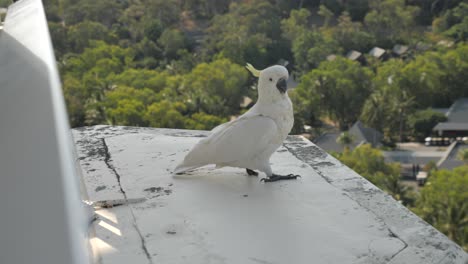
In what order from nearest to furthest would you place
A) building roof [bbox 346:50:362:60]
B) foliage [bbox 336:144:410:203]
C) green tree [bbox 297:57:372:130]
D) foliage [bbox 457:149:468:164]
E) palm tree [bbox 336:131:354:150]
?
foliage [bbox 336:144:410:203] < foliage [bbox 457:149:468:164] < palm tree [bbox 336:131:354:150] < green tree [bbox 297:57:372:130] < building roof [bbox 346:50:362:60]

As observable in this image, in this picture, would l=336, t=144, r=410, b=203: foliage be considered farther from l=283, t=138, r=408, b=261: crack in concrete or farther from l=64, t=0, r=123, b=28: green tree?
l=64, t=0, r=123, b=28: green tree

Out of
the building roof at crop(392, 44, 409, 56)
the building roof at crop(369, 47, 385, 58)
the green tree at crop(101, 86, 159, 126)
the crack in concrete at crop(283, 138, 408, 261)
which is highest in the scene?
the crack in concrete at crop(283, 138, 408, 261)

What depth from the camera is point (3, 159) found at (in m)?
1.60

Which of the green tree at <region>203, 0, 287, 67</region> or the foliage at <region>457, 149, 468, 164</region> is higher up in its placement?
the green tree at <region>203, 0, 287, 67</region>

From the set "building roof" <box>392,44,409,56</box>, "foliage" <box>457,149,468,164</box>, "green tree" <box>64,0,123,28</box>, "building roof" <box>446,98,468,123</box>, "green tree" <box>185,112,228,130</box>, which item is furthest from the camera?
"green tree" <box>64,0,123,28</box>

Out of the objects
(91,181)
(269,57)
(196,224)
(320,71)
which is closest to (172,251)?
(196,224)

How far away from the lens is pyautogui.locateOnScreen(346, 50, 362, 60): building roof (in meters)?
31.0

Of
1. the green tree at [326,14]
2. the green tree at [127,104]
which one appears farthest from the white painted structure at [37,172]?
the green tree at [326,14]

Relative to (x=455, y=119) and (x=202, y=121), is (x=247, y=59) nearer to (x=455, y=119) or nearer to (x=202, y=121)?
(x=202, y=121)

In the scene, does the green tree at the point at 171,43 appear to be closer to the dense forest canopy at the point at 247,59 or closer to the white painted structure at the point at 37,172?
the dense forest canopy at the point at 247,59

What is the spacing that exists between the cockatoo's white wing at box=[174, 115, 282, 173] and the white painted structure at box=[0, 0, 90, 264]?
190cm

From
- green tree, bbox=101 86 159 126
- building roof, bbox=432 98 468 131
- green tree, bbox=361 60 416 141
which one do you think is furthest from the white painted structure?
building roof, bbox=432 98 468 131

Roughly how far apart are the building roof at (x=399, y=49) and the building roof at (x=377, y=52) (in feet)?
2.44

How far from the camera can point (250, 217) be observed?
373 centimetres
